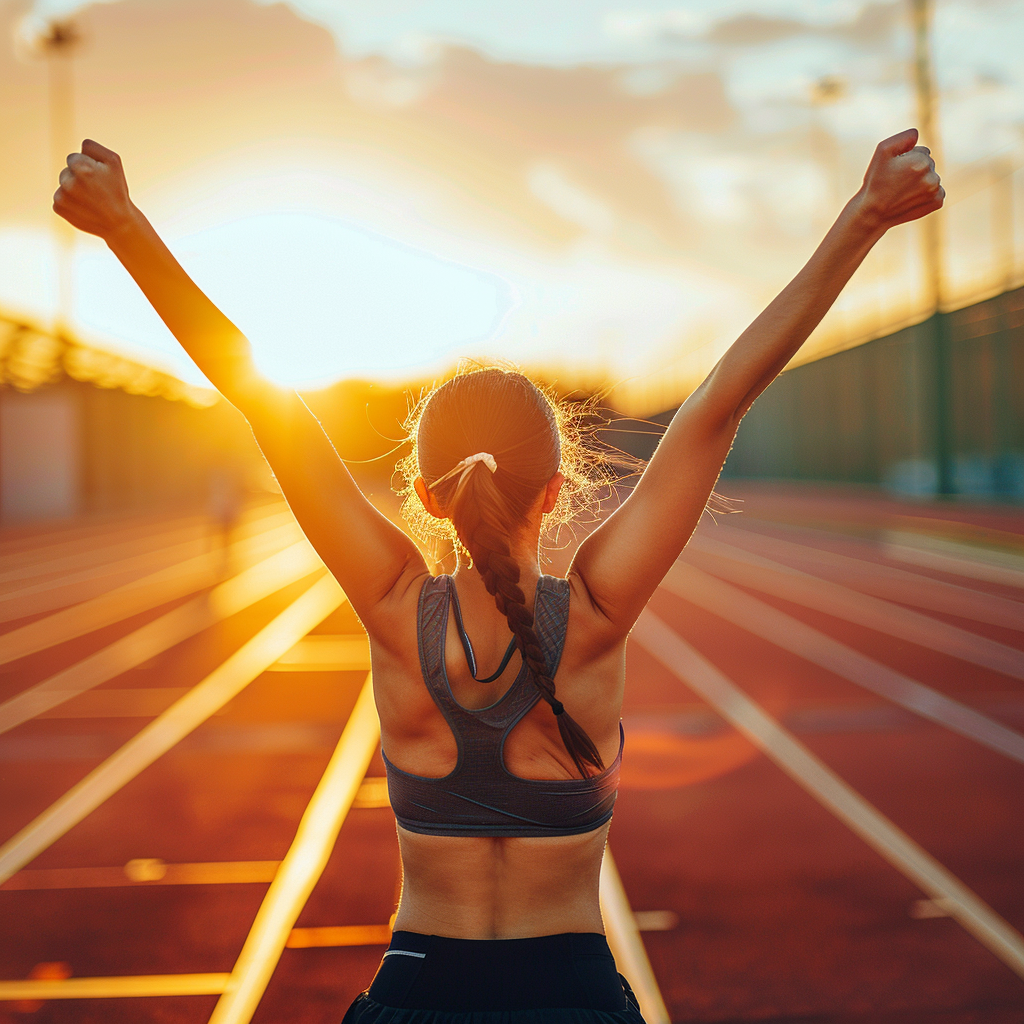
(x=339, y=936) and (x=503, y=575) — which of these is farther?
(x=339, y=936)

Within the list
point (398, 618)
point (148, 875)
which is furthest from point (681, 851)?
point (398, 618)

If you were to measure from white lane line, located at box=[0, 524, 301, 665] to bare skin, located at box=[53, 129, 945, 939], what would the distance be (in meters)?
10.1

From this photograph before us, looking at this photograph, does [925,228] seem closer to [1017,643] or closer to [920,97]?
[920,97]

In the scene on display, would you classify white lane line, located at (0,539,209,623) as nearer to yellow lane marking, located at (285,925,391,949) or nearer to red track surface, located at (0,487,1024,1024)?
red track surface, located at (0,487,1024,1024)

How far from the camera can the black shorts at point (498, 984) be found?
50.9 inches

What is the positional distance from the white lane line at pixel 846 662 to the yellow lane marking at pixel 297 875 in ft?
14.1

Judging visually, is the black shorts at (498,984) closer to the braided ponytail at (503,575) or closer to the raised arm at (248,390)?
the braided ponytail at (503,575)

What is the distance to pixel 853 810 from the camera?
5.34m

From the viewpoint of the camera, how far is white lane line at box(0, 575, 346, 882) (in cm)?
498

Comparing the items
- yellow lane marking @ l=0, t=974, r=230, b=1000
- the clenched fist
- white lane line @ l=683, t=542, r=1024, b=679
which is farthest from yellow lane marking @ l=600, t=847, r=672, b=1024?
white lane line @ l=683, t=542, r=1024, b=679

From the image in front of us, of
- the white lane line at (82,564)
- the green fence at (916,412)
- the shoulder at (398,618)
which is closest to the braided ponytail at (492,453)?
the shoulder at (398,618)

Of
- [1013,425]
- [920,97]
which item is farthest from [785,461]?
[920,97]

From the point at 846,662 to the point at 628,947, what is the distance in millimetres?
6470

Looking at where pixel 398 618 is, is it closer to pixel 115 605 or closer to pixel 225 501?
pixel 115 605
